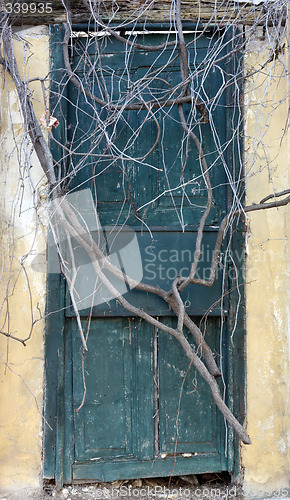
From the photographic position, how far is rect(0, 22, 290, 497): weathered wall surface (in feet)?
8.70

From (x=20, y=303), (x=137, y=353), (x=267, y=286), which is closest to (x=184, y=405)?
(x=137, y=353)

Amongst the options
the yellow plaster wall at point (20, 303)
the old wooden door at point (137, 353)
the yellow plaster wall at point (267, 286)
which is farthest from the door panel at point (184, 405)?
the yellow plaster wall at point (20, 303)

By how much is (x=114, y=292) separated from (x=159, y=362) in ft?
1.91

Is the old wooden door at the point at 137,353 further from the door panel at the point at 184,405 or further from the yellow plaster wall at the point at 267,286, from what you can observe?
the yellow plaster wall at the point at 267,286

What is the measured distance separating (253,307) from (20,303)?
4.49 ft

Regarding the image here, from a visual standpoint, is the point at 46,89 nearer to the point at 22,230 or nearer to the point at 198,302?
the point at 22,230

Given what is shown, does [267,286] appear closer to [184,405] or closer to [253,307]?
[253,307]

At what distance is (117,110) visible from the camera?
2748 mm

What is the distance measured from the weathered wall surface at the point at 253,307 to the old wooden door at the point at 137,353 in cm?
10

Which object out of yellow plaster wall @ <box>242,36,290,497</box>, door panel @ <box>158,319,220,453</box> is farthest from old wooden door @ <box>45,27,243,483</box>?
yellow plaster wall @ <box>242,36,290,497</box>

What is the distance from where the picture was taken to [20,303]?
8.86 feet

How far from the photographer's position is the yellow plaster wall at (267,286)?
106 inches

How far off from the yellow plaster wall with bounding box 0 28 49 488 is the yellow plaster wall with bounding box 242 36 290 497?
1.23 m

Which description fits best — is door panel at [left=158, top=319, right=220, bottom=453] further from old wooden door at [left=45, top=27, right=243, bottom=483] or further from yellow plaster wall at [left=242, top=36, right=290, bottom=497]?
yellow plaster wall at [left=242, top=36, right=290, bottom=497]
